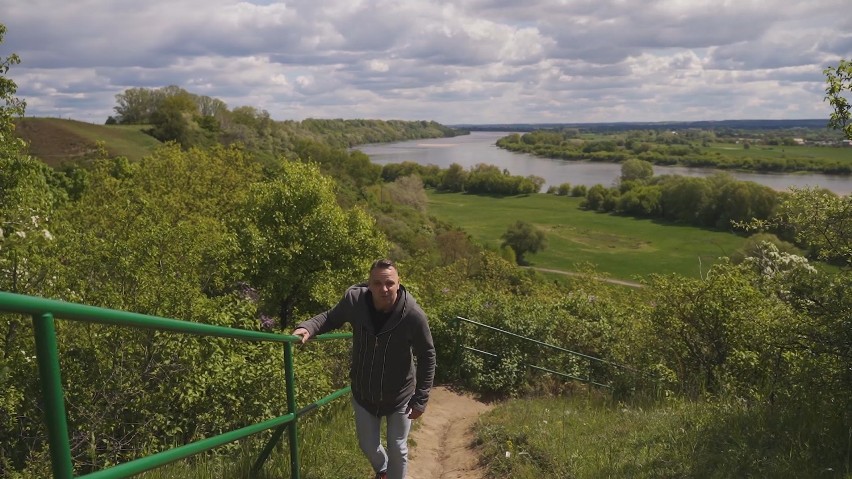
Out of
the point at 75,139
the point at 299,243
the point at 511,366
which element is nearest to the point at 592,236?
the point at 75,139

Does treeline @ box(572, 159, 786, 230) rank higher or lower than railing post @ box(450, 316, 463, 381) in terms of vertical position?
lower

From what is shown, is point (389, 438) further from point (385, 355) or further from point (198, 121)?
point (198, 121)

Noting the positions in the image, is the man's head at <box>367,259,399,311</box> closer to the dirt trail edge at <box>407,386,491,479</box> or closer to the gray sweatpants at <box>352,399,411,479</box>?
the gray sweatpants at <box>352,399,411,479</box>

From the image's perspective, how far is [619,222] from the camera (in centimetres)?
10219

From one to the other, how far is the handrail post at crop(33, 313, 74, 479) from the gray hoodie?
85.3 inches

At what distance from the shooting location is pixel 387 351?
13.1 ft

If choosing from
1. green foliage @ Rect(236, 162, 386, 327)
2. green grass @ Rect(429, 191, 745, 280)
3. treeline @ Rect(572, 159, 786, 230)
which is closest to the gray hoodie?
green foliage @ Rect(236, 162, 386, 327)

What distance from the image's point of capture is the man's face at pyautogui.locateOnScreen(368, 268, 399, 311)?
3838mm

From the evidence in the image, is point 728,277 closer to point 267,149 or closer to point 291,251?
point 291,251

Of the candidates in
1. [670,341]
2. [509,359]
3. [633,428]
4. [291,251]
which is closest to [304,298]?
[291,251]

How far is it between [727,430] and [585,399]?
2952mm

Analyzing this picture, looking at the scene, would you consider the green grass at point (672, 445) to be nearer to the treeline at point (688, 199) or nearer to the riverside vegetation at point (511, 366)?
the riverside vegetation at point (511, 366)

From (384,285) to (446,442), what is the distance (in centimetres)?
362

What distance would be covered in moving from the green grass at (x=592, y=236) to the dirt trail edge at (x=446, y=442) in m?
56.8
